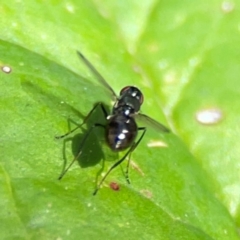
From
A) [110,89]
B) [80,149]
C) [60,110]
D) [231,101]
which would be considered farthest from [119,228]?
[231,101]

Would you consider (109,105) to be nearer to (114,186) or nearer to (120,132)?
(120,132)

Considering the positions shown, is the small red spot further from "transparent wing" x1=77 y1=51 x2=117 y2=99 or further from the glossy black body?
"transparent wing" x1=77 y1=51 x2=117 y2=99

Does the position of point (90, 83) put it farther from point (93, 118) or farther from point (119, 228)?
point (119, 228)

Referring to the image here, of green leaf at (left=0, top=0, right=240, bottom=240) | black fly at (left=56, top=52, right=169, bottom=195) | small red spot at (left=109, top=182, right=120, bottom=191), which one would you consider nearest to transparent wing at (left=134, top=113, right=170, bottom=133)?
black fly at (left=56, top=52, right=169, bottom=195)

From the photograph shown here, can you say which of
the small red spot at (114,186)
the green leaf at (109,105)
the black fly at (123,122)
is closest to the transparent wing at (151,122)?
the black fly at (123,122)

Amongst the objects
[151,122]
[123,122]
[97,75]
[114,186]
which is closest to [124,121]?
[123,122]

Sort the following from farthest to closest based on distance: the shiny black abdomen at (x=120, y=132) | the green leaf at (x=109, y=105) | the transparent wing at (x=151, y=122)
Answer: the transparent wing at (x=151, y=122) < the shiny black abdomen at (x=120, y=132) < the green leaf at (x=109, y=105)

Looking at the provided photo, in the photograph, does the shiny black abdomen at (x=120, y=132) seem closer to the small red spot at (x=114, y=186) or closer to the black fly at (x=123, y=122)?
the black fly at (x=123, y=122)
